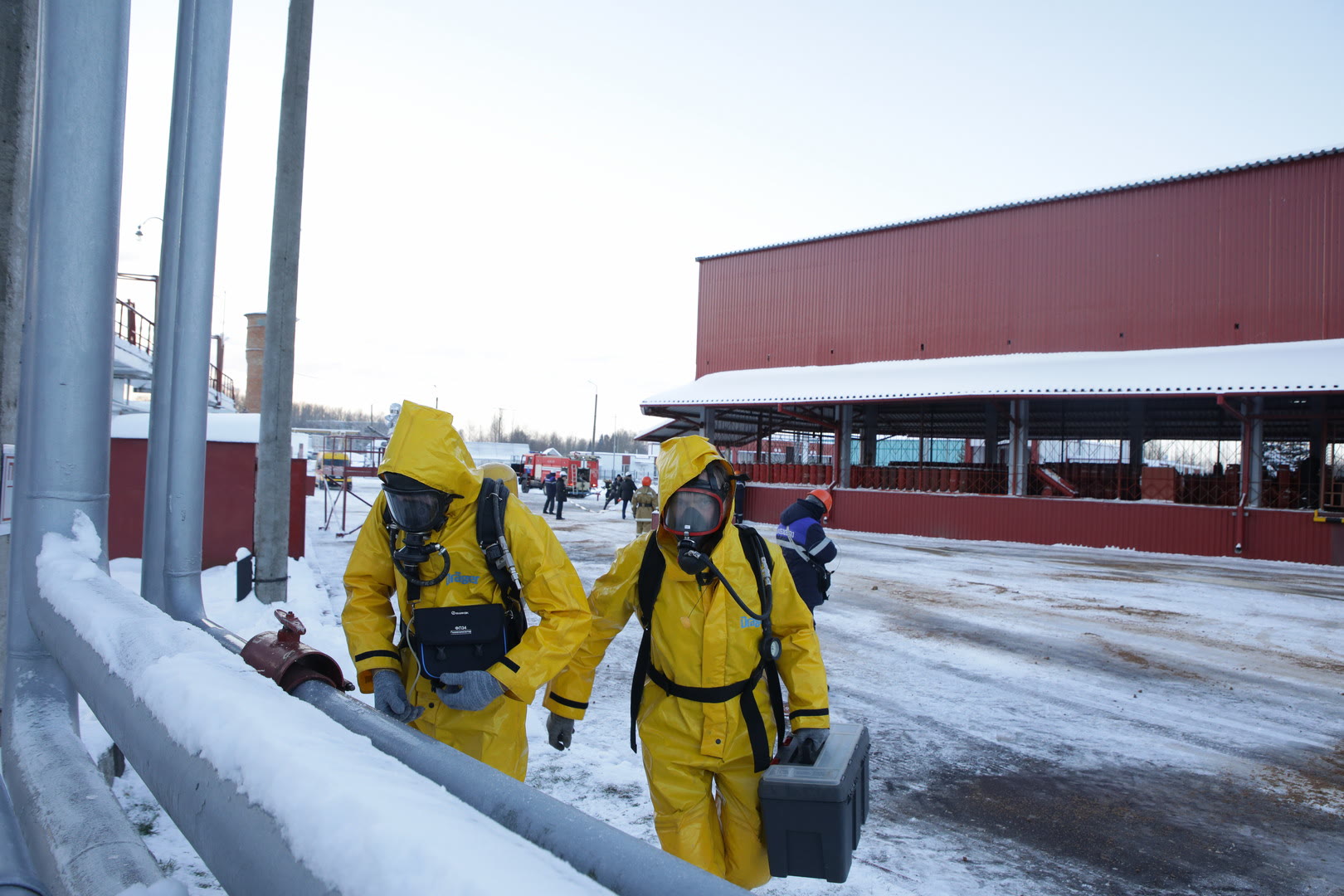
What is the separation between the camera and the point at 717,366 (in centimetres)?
2998

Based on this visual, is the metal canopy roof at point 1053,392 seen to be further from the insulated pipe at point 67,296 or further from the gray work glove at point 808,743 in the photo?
the insulated pipe at point 67,296

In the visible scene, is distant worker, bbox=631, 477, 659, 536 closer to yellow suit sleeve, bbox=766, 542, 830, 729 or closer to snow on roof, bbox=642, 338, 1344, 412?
snow on roof, bbox=642, 338, 1344, 412

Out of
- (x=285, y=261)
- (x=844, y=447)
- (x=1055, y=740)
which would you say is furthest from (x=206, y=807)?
(x=844, y=447)

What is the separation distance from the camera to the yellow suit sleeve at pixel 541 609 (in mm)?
2934

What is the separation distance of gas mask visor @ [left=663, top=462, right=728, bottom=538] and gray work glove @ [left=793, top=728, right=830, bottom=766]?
31.9 inches

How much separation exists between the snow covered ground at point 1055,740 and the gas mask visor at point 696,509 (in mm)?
1784

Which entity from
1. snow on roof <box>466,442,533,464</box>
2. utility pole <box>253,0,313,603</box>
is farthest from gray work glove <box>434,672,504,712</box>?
snow on roof <box>466,442,533,464</box>

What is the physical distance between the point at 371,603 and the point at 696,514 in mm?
1387

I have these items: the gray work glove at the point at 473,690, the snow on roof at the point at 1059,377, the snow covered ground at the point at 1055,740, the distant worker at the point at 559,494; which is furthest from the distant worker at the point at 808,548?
the distant worker at the point at 559,494

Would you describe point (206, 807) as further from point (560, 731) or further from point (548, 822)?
point (560, 731)

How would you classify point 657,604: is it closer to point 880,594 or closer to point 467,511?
point 467,511

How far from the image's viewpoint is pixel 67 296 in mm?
2484

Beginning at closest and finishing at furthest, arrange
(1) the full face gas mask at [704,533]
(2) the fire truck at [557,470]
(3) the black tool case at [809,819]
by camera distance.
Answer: (3) the black tool case at [809,819]
(1) the full face gas mask at [704,533]
(2) the fire truck at [557,470]

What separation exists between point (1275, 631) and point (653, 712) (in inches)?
396
